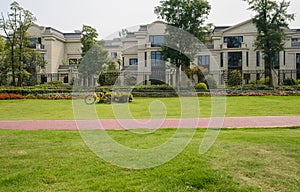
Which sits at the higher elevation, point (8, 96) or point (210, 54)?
point (210, 54)

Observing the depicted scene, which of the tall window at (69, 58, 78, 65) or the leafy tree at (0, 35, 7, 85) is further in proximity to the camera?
the tall window at (69, 58, 78, 65)

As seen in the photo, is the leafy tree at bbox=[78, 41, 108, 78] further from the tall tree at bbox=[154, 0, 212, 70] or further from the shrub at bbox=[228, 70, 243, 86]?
the shrub at bbox=[228, 70, 243, 86]

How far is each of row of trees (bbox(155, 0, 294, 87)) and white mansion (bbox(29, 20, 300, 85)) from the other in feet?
23.7

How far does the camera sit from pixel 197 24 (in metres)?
31.6

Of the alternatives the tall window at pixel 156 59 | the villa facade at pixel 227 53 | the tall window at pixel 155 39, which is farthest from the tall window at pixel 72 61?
the tall window at pixel 156 59

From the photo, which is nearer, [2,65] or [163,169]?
[163,169]

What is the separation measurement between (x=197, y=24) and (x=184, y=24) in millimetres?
1372

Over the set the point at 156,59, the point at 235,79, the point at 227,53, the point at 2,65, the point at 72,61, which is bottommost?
the point at 235,79

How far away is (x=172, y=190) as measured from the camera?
172 inches

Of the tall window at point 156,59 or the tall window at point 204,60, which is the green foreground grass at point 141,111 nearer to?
the tall window at point 156,59

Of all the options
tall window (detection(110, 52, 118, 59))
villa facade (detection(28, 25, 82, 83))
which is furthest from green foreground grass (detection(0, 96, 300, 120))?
tall window (detection(110, 52, 118, 59))

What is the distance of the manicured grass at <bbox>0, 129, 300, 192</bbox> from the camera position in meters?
4.52

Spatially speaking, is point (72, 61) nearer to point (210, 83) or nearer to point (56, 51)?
point (56, 51)

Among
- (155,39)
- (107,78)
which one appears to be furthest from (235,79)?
(107,78)
